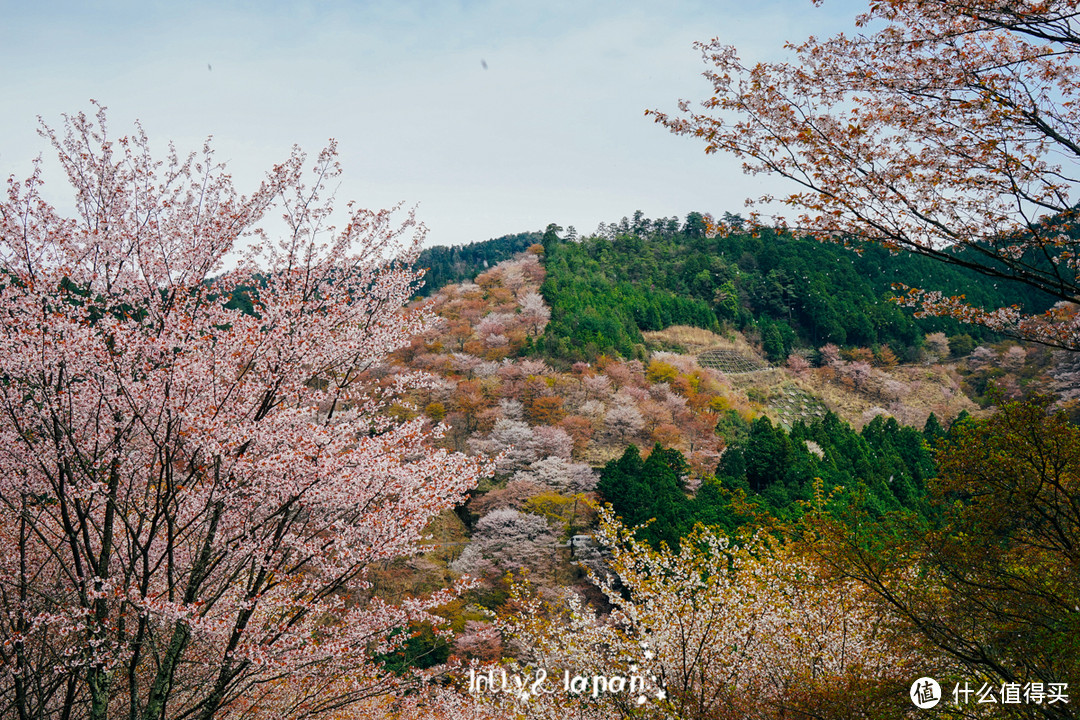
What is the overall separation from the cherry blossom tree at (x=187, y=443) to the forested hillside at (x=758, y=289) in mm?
33519

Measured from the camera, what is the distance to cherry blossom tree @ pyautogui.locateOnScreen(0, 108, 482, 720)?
3.89 m

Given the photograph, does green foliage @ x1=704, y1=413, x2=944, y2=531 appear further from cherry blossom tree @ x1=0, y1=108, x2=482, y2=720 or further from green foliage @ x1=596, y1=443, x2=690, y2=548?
cherry blossom tree @ x1=0, y1=108, x2=482, y2=720

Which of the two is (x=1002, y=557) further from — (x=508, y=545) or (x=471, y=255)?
(x=471, y=255)

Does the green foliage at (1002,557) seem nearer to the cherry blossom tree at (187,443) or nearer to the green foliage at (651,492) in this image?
the cherry blossom tree at (187,443)

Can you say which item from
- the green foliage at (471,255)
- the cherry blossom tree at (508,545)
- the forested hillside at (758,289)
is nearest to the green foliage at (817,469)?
the cherry blossom tree at (508,545)

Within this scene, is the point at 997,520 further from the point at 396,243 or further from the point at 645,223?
the point at 645,223

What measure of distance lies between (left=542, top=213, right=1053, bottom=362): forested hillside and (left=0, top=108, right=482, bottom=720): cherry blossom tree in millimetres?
33519

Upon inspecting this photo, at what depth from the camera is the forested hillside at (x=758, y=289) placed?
146 feet

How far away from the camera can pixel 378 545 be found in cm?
451

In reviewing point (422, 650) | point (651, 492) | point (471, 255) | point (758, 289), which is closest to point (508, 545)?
point (422, 650)

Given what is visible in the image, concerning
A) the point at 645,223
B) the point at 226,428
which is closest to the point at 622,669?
the point at 226,428

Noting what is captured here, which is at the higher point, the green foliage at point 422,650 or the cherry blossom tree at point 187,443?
the cherry blossom tree at point 187,443

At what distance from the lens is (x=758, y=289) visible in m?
52.7

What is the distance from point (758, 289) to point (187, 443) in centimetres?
5389
